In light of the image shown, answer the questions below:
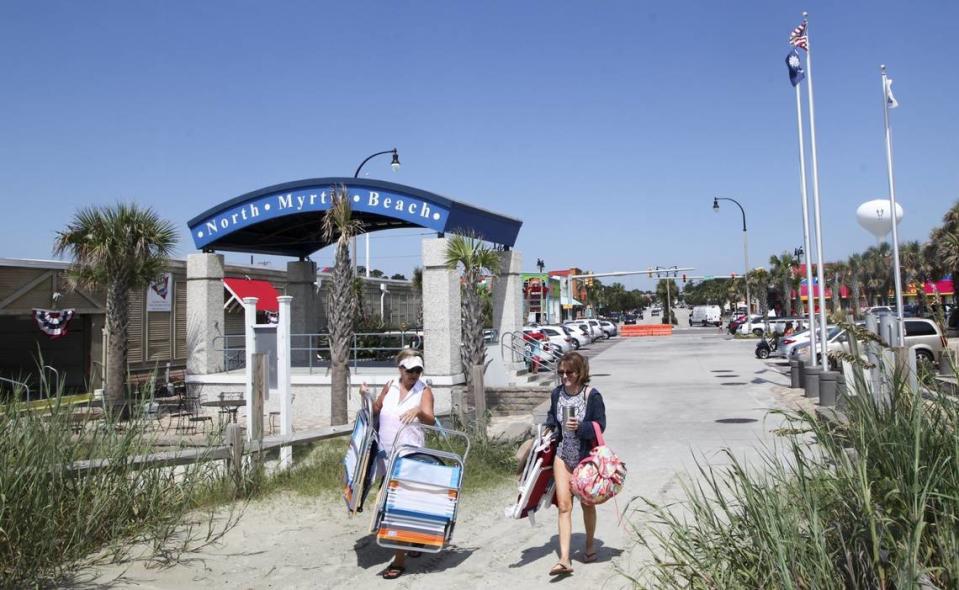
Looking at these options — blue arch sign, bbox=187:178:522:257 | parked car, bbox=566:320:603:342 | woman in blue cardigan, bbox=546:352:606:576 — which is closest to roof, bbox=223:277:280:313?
blue arch sign, bbox=187:178:522:257

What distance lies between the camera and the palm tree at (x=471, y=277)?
47.9ft

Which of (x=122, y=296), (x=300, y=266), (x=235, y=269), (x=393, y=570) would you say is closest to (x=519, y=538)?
(x=393, y=570)

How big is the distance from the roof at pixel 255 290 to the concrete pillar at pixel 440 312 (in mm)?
11296

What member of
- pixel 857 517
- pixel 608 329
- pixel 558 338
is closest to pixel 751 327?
pixel 608 329

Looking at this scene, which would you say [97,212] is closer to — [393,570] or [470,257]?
[470,257]

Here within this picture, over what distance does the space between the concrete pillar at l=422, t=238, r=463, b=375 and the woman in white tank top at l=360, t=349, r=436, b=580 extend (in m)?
8.97

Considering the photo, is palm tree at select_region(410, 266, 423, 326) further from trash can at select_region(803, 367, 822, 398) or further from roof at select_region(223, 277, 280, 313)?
trash can at select_region(803, 367, 822, 398)

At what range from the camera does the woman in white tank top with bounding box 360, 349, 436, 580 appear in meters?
6.06

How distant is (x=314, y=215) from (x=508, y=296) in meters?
4.93

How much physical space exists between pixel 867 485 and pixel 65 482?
5119 millimetres

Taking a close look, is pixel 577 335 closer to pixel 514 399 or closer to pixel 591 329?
pixel 591 329

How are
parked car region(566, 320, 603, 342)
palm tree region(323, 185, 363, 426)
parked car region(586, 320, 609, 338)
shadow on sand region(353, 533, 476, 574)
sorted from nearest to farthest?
1. shadow on sand region(353, 533, 476, 574)
2. palm tree region(323, 185, 363, 426)
3. parked car region(566, 320, 603, 342)
4. parked car region(586, 320, 609, 338)

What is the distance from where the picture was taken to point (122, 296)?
16.7 metres

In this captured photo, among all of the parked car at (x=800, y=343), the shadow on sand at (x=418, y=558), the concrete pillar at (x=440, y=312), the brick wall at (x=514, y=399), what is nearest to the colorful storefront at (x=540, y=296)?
the parked car at (x=800, y=343)
